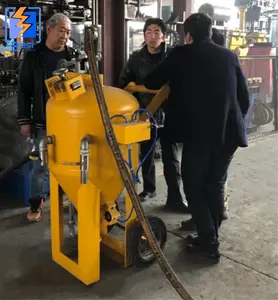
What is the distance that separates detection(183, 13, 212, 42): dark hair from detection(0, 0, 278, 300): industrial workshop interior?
0.4 inches

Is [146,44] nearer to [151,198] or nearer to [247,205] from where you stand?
[151,198]

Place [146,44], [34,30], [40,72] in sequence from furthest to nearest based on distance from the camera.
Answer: [34,30]
[146,44]
[40,72]

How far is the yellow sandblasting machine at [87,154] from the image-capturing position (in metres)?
1.89

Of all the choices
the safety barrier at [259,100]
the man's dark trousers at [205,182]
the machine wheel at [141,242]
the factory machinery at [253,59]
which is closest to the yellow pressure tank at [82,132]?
the machine wheel at [141,242]

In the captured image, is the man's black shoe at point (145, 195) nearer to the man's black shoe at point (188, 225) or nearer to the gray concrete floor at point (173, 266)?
the gray concrete floor at point (173, 266)

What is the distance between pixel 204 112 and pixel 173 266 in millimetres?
894

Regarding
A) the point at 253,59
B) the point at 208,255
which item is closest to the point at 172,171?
the point at 208,255

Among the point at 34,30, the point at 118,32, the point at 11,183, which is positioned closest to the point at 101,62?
the point at 118,32

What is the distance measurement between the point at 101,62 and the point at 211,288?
263 cm

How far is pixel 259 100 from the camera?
600cm

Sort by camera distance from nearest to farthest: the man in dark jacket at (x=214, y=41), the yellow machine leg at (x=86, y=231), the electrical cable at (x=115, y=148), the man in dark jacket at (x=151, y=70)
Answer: the electrical cable at (x=115, y=148), the yellow machine leg at (x=86, y=231), the man in dark jacket at (x=214, y=41), the man in dark jacket at (x=151, y=70)

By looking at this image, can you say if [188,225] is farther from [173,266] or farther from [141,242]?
[141,242]

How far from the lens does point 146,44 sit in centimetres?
296

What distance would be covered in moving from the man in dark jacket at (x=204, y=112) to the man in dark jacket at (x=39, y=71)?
692 mm
